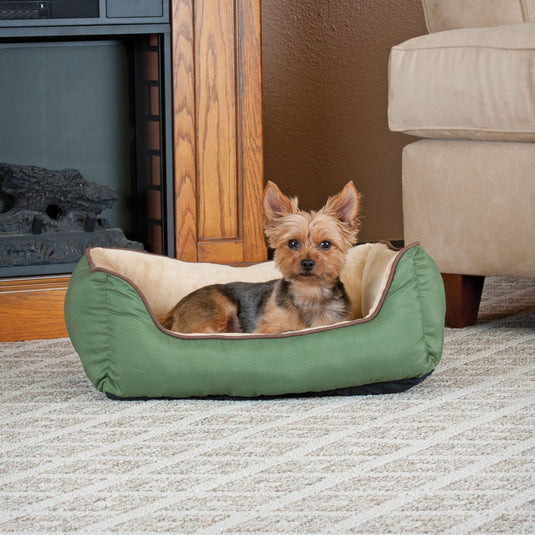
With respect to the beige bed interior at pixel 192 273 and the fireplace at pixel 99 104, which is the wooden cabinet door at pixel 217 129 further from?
the beige bed interior at pixel 192 273

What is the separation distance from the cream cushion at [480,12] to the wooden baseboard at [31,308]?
1.25 meters

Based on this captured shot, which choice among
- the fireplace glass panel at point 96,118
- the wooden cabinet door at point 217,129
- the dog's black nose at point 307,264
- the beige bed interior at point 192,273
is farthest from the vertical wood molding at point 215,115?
the dog's black nose at point 307,264

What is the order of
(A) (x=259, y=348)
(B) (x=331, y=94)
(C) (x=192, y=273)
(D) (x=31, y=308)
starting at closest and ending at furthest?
(A) (x=259, y=348)
(C) (x=192, y=273)
(D) (x=31, y=308)
(B) (x=331, y=94)

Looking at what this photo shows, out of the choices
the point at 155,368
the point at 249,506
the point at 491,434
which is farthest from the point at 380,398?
the point at 249,506

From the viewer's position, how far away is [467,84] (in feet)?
7.24

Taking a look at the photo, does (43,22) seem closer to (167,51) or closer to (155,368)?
(167,51)

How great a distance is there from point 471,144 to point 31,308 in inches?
46.6

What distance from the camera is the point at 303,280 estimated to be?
75.3 inches

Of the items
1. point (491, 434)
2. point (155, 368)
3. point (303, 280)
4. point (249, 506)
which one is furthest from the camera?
point (303, 280)

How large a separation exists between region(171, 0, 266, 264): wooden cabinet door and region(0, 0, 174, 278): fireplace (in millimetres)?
36

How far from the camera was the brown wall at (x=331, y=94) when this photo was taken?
3307 millimetres

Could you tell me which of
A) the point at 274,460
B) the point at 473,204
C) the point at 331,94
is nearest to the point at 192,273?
the point at 473,204

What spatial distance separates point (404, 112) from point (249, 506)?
1371 mm

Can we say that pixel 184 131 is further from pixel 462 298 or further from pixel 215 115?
pixel 462 298
